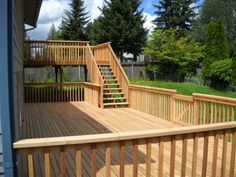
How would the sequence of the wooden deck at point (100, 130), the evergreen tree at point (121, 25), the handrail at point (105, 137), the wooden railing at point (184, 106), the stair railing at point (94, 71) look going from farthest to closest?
the evergreen tree at point (121, 25), the stair railing at point (94, 71), the wooden railing at point (184, 106), the wooden deck at point (100, 130), the handrail at point (105, 137)

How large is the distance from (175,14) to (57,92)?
23094mm

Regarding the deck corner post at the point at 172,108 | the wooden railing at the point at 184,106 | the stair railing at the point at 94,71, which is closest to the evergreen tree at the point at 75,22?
the stair railing at the point at 94,71

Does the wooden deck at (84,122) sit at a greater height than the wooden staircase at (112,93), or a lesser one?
lesser

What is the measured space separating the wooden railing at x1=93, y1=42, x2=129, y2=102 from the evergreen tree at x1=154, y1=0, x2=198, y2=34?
791 inches

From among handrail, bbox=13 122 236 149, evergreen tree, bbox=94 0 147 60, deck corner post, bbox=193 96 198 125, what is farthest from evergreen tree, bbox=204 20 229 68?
handrail, bbox=13 122 236 149

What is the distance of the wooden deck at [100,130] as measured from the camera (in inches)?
166

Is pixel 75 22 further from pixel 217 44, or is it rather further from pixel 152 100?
pixel 152 100

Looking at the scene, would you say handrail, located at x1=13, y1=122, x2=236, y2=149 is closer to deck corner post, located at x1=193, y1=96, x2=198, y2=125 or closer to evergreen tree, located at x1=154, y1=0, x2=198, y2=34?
deck corner post, located at x1=193, y1=96, x2=198, y2=125

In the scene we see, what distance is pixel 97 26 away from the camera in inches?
1099

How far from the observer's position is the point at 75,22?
30938 mm

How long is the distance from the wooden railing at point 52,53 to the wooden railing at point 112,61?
2.50 feet

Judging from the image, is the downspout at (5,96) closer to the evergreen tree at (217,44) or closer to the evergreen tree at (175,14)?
the evergreen tree at (217,44)

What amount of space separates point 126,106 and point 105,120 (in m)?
2.78

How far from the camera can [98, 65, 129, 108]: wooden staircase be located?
427 inches
